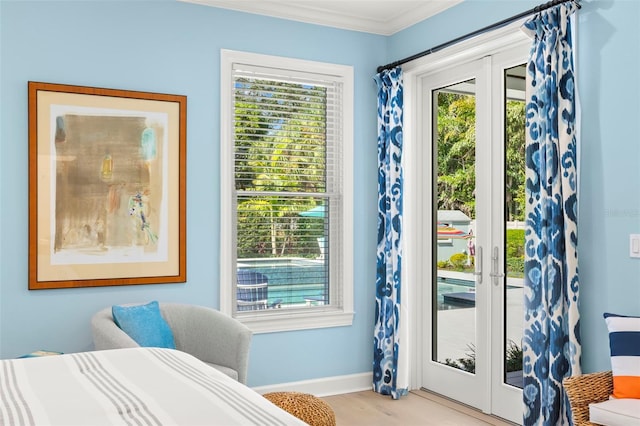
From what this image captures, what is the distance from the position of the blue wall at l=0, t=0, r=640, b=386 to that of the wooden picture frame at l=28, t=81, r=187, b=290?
0.23 ft

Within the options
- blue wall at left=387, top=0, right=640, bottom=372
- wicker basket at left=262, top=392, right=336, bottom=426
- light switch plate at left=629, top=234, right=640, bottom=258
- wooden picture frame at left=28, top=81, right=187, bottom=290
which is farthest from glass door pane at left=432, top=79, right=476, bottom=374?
wooden picture frame at left=28, top=81, right=187, bottom=290

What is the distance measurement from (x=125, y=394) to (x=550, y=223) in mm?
2377

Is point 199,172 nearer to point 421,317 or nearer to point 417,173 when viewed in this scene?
point 417,173

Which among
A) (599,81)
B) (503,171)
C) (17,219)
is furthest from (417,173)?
(17,219)

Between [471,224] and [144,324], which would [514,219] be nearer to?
[471,224]

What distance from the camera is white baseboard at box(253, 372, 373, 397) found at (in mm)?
4344

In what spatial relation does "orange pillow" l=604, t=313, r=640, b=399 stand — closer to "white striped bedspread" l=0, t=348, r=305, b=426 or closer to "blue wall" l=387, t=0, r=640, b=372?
"blue wall" l=387, t=0, r=640, b=372

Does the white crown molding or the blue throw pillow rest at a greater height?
the white crown molding

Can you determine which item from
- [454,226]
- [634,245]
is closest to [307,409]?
[634,245]

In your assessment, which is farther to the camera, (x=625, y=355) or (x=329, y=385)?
(x=329, y=385)

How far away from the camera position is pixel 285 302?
446 cm

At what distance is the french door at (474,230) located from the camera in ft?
12.5

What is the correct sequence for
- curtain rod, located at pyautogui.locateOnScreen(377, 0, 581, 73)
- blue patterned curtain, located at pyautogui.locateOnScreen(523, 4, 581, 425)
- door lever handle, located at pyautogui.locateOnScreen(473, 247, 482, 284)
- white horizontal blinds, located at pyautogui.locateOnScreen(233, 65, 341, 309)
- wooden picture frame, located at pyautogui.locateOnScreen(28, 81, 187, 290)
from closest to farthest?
blue patterned curtain, located at pyautogui.locateOnScreen(523, 4, 581, 425) → curtain rod, located at pyautogui.locateOnScreen(377, 0, 581, 73) → wooden picture frame, located at pyautogui.locateOnScreen(28, 81, 187, 290) → door lever handle, located at pyautogui.locateOnScreen(473, 247, 482, 284) → white horizontal blinds, located at pyautogui.locateOnScreen(233, 65, 341, 309)

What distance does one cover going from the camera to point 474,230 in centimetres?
411
